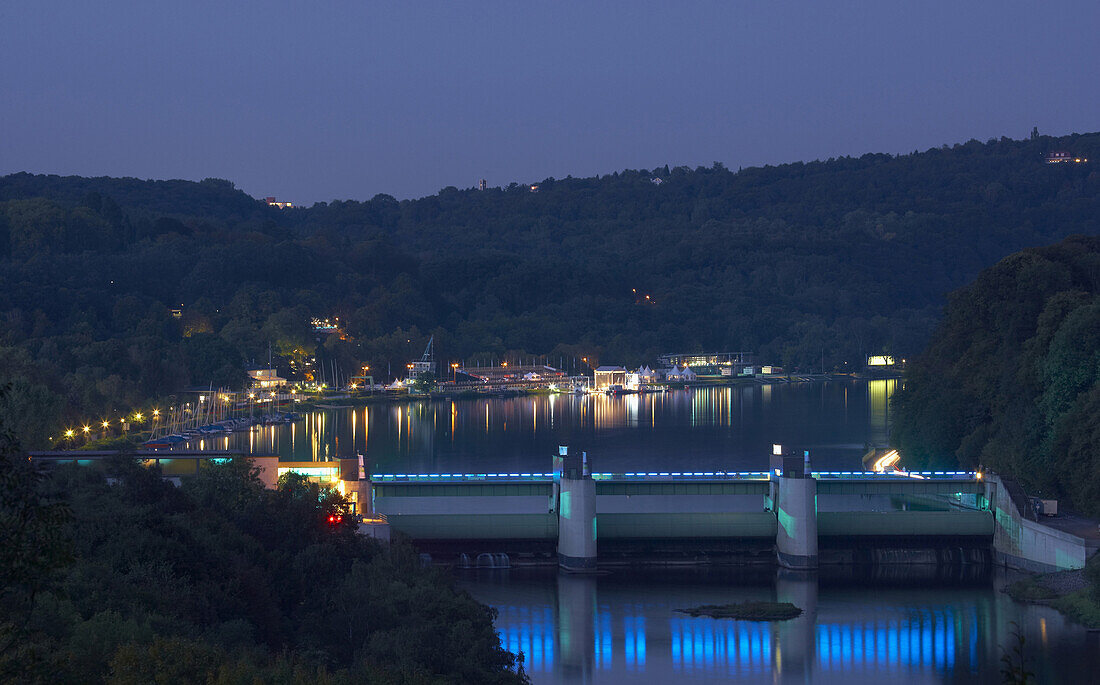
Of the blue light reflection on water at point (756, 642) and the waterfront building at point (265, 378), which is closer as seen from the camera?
the blue light reflection on water at point (756, 642)

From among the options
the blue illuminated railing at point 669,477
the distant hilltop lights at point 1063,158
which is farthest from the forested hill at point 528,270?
the blue illuminated railing at point 669,477

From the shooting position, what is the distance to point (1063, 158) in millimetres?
186250

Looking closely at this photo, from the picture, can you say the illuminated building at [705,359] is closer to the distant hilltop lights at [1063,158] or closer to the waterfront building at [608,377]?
the waterfront building at [608,377]

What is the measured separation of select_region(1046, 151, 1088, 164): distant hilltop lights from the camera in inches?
7308

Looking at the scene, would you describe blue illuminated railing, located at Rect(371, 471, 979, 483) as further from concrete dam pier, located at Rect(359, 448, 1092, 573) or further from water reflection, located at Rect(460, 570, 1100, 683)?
water reflection, located at Rect(460, 570, 1100, 683)

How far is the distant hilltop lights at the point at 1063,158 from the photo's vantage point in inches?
7308

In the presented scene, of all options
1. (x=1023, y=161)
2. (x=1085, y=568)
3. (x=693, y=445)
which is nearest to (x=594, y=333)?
(x=693, y=445)

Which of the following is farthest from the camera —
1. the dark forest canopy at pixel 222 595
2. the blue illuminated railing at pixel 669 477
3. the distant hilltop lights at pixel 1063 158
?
the distant hilltop lights at pixel 1063 158

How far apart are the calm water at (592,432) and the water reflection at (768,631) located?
18.6 meters

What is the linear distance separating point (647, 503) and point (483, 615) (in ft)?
60.1

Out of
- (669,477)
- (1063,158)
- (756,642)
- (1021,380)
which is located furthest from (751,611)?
(1063,158)

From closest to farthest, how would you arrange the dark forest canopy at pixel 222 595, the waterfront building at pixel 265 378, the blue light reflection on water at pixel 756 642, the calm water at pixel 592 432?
the dark forest canopy at pixel 222 595
the blue light reflection on water at pixel 756 642
the calm water at pixel 592 432
the waterfront building at pixel 265 378

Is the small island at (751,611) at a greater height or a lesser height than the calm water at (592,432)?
lesser

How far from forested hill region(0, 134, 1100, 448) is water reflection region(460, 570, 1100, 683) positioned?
882 inches
